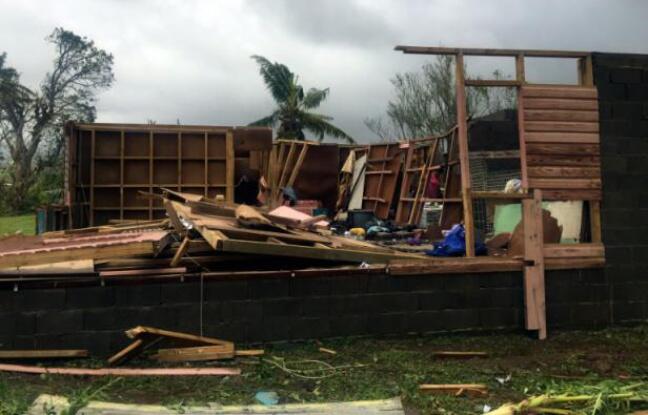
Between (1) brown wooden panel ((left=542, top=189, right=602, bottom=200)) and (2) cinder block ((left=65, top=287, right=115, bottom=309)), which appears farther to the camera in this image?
(1) brown wooden panel ((left=542, top=189, right=602, bottom=200))

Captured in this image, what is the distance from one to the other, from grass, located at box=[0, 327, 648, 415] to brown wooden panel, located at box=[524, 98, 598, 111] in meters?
2.52

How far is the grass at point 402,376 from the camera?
4438mm

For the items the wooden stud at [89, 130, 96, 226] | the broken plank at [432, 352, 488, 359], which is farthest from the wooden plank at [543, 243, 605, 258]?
the wooden stud at [89, 130, 96, 226]

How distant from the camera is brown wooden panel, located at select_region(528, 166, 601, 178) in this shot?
6375mm

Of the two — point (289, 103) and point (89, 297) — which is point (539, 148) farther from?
point (289, 103)

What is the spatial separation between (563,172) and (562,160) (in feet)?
0.44

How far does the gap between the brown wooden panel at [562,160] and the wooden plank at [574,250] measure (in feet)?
2.98

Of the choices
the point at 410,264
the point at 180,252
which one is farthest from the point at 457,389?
the point at 180,252

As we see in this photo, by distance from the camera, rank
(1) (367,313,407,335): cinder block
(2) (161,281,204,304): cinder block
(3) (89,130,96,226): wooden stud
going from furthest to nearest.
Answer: (3) (89,130,96,226): wooden stud → (1) (367,313,407,335): cinder block → (2) (161,281,204,304): cinder block

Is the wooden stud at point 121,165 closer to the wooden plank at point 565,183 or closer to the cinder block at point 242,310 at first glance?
the cinder block at point 242,310

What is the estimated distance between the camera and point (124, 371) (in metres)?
4.98

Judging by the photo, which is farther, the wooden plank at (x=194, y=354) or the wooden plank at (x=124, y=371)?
the wooden plank at (x=194, y=354)

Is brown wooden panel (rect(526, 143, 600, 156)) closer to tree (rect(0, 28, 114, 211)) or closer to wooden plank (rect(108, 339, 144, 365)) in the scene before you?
wooden plank (rect(108, 339, 144, 365))

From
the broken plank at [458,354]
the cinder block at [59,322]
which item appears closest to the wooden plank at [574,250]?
the broken plank at [458,354]
